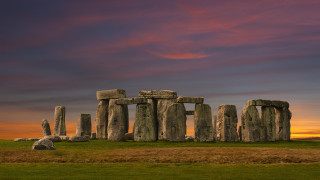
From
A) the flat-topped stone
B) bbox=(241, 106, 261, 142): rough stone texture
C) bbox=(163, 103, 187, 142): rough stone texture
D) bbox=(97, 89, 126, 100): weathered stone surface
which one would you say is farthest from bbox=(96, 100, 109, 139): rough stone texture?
the flat-topped stone

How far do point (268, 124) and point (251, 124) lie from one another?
1685 mm

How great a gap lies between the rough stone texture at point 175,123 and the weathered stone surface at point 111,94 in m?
6.56

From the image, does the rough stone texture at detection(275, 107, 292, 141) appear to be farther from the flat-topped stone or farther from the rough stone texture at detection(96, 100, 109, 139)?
the rough stone texture at detection(96, 100, 109, 139)

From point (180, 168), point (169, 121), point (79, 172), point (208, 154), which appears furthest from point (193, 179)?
point (169, 121)

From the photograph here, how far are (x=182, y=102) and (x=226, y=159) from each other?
1244 centimetres

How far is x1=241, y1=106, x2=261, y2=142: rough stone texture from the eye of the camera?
103ft

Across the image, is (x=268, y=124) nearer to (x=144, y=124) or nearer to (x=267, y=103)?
(x=267, y=103)

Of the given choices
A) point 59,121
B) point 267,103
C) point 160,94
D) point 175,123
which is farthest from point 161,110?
point 59,121

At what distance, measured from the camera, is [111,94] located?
3625 centimetres

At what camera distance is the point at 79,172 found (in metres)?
15.2

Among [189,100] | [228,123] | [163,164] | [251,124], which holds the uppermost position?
[189,100]

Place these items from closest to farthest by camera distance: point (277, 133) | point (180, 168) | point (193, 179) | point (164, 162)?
point (193, 179)
point (180, 168)
point (164, 162)
point (277, 133)

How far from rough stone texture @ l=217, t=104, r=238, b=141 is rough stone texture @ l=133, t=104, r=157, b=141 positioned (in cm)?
483

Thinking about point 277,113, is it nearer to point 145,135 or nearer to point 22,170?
point 145,135
